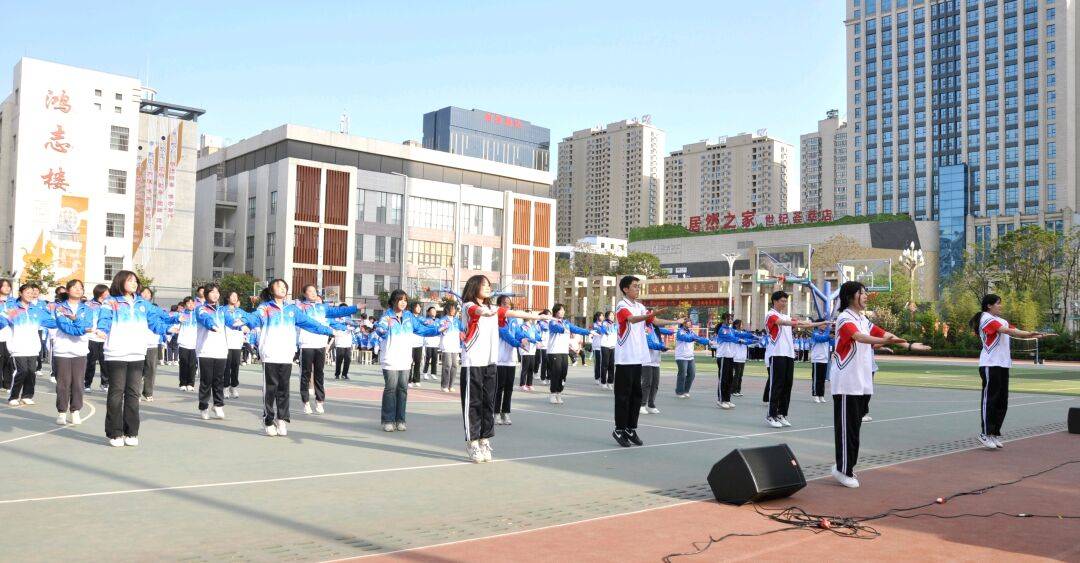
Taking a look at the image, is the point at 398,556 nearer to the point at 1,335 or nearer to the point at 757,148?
the point at 1,335

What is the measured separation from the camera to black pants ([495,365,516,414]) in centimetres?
1239

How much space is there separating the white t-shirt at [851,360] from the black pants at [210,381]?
888 centimetres

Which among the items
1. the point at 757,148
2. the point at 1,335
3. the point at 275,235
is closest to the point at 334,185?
the point at 275,235

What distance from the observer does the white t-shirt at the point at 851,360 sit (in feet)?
27.2

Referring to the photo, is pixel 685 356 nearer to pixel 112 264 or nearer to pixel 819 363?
pixel 819 363

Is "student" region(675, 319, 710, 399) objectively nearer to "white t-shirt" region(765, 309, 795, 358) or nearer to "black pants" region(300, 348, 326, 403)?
"white t-shirt" region(765, 309, 795, 358)

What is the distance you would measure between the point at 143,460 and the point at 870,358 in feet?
24.5

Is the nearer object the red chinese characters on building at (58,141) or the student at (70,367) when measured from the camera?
the student at (70,367)

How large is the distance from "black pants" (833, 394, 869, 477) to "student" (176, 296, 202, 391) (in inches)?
404

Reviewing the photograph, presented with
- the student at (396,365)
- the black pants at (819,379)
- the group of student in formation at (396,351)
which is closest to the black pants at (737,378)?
the black pants at (819,379)

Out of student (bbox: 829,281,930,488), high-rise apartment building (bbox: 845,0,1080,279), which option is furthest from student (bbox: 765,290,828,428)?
high-rise apartment building (bbox: 845,0,1080,279)

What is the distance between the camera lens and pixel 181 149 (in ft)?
216

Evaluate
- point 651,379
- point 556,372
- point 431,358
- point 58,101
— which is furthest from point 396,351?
point 58,101

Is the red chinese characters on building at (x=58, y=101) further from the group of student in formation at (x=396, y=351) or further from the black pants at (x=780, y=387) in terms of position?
the black pants at (x=780, y=387)
